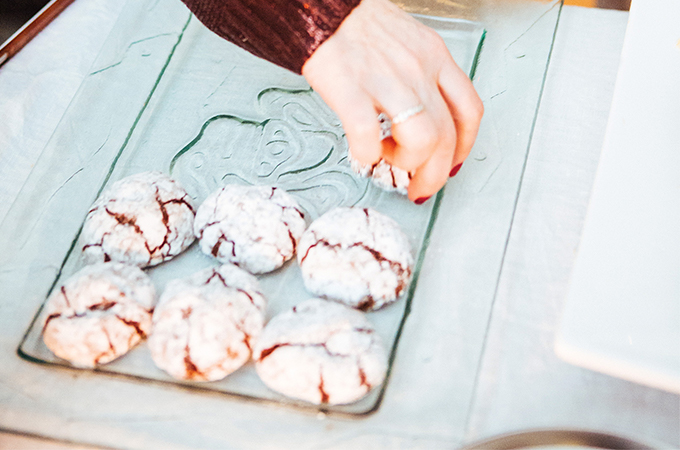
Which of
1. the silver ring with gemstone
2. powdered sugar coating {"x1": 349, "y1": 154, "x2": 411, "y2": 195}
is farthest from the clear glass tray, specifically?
the silver ring with gemstone

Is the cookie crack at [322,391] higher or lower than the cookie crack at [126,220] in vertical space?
lower

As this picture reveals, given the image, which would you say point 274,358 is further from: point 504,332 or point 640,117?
point 640,117

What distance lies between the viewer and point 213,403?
67 cm

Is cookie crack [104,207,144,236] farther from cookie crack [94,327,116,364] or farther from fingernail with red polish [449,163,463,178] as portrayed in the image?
fingernail with red polish [449,163,463,178]

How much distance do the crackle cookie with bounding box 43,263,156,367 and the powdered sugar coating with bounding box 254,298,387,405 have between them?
6.5 inches

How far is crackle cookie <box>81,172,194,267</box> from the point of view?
30.5 inches

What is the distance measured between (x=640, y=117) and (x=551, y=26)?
1.05 feet

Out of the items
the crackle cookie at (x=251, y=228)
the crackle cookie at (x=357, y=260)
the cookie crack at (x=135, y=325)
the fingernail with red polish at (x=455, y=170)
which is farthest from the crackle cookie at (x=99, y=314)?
the fingernail with red polish at (x=455, y=170)

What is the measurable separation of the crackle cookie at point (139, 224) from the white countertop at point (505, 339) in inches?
5.2

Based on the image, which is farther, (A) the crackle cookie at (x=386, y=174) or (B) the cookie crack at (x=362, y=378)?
(A) the crackle cookie at (x=386, y=174)

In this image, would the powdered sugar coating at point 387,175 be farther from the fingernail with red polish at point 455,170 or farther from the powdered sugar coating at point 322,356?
the powdered sugar coating at point 322,356

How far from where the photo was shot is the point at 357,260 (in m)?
0.73

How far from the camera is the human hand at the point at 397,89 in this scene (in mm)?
686

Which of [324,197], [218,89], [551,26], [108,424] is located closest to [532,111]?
[551,26]
